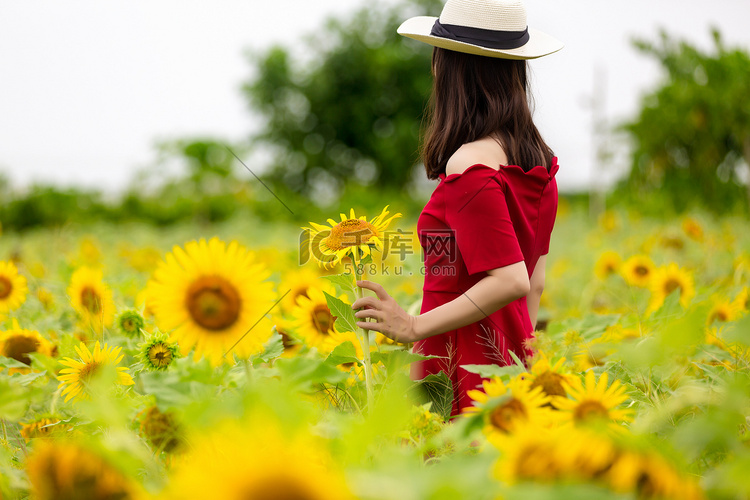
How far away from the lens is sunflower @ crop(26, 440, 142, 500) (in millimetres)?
645

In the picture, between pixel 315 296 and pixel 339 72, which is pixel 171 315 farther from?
pixel 339 72

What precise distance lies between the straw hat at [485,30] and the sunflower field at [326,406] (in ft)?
1.45

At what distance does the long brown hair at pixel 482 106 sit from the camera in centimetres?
144

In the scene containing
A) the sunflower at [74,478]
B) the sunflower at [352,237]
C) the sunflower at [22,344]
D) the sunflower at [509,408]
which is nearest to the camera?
the sunflower at [74,478]

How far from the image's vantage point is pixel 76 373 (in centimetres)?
118

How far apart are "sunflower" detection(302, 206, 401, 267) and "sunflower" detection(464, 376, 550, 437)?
Answer: 0.33m

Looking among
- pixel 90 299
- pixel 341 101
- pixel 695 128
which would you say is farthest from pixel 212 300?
pixel 341 101

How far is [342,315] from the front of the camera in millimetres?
1151

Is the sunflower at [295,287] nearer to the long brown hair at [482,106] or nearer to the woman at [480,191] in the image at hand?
the woman at [480,191]

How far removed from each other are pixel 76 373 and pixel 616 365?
1033mm

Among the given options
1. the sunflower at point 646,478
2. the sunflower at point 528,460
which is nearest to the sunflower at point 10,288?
the sunflower at point 528,460

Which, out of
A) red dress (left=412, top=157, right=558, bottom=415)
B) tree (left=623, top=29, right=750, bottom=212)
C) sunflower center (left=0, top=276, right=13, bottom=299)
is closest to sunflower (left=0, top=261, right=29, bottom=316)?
sunflower center (left=0, top=276, right=13, bottom=299)

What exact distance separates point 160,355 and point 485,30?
96 cm

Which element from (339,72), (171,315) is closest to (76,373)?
(171,315)
